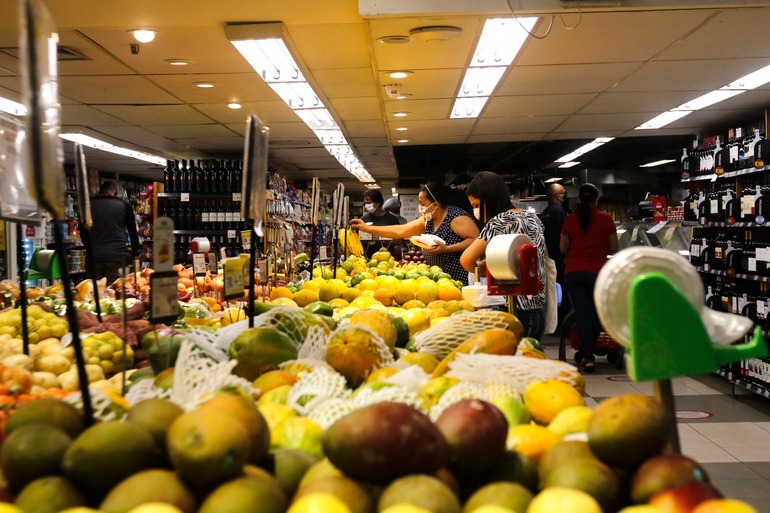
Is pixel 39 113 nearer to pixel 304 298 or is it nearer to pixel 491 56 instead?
pixel 304 298

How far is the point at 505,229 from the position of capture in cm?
388

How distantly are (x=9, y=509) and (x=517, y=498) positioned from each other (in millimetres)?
619

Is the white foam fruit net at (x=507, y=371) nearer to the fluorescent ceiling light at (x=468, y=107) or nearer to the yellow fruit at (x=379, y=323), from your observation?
the yellow fruit at (x=379, y=323)

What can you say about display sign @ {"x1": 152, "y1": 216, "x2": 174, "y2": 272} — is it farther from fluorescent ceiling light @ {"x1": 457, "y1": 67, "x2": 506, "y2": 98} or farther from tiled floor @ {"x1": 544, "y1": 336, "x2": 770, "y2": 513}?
fluorescent ceiling light @ {"x1": 457, "y1": 67, "x2": 506, "y2": 98}

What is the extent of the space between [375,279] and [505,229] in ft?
3.01

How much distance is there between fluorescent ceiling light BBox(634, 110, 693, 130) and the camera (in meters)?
7.59

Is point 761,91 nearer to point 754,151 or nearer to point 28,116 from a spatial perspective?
point 754,151

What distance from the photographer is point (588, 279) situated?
21.6ft

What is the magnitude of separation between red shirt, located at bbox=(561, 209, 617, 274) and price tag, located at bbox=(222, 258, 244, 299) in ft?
16.3

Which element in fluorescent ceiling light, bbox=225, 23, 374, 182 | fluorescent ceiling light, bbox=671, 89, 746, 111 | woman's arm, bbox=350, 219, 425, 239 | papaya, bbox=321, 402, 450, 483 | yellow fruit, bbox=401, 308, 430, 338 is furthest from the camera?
fluorescent ceiling light, bbox=671, 89, 746, 111

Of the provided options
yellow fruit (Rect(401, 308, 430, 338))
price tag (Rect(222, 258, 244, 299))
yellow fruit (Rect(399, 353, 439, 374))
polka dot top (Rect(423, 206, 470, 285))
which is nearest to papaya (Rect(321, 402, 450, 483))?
yellow fruit (Rect(399, 353, 439, 374))

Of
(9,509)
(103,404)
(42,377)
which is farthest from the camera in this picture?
(42,377)

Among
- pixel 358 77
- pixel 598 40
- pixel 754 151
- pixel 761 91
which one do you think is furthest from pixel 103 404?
pixel 761 91

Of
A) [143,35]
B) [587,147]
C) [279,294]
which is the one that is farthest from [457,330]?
[587,147]
